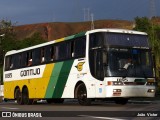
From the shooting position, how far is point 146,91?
22344mm

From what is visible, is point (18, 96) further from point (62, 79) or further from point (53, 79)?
point (62, 79)

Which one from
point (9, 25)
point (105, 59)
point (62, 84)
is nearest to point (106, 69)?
point (105, 59)

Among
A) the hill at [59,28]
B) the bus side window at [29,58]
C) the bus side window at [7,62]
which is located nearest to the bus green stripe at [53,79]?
the bus side window at [29,58]

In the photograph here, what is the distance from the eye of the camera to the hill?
17134 cm

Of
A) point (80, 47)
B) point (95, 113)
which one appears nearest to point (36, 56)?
point (80, 47)

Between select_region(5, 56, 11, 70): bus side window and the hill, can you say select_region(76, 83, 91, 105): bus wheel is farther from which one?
the hill

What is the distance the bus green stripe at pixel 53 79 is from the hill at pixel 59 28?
142013mm

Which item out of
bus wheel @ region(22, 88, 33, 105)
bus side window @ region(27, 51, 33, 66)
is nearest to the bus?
bus side window @ region(27, 51, 33, 66)

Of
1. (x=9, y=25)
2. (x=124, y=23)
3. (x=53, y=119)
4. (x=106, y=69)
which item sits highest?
(x=124, y=23)

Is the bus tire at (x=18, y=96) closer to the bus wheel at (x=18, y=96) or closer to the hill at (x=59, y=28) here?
the bus wheel at (x=18, y=96)

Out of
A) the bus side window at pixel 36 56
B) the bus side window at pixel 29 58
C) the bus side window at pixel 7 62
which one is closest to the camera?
the bus side window at pixel 36 56

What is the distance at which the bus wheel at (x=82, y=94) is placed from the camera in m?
23.1

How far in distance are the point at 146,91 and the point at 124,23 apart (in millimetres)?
154701

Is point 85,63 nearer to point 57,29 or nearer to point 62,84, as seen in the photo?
point 62,84
